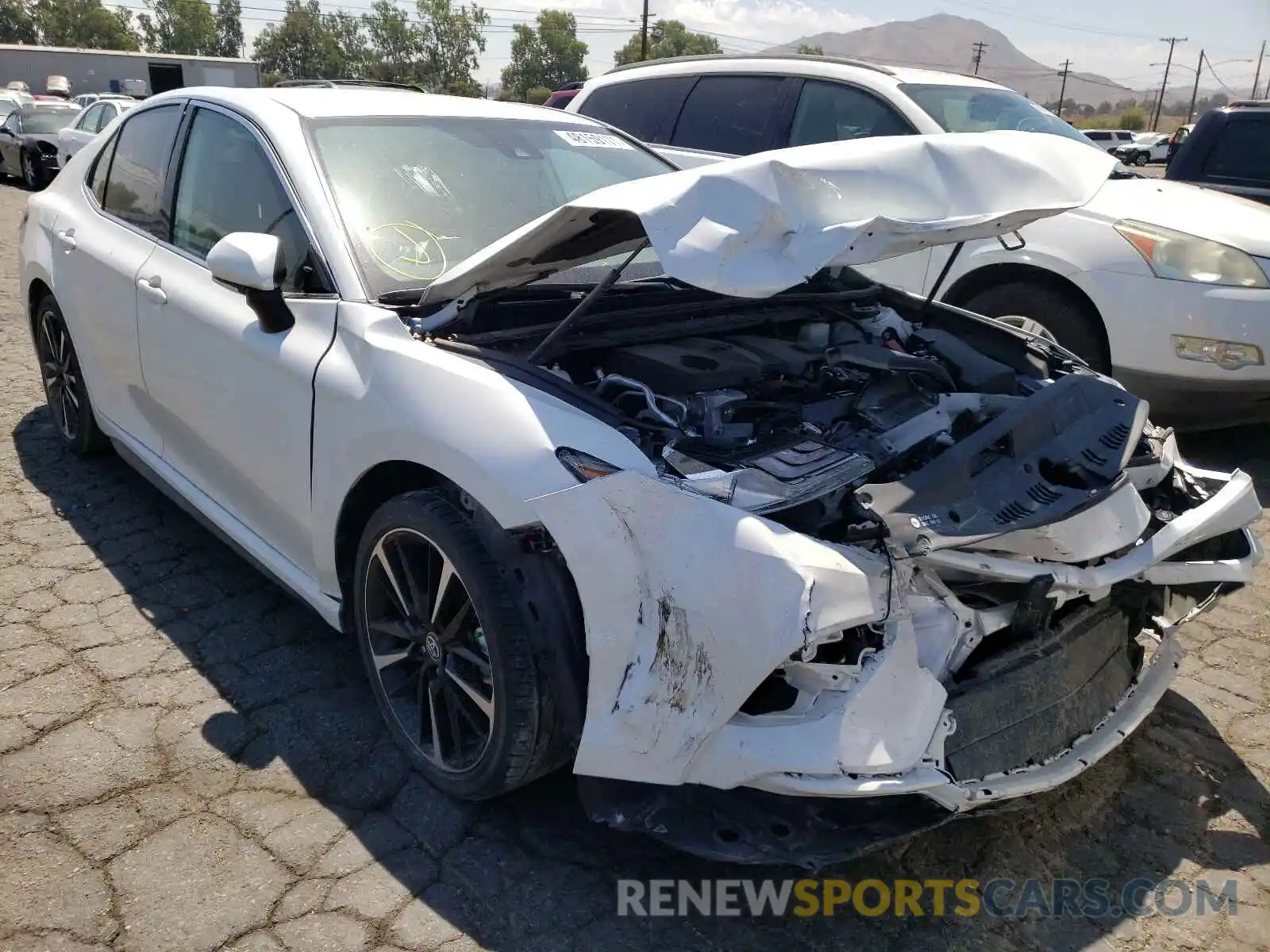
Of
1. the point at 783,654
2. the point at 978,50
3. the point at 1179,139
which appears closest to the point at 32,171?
the point at 1179,139

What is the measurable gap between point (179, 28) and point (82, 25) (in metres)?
8.57

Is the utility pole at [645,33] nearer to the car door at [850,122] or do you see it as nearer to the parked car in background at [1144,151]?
the parked car in background at [1144,151]

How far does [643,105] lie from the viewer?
274 inches

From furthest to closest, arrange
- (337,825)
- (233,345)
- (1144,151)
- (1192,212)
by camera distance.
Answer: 1. (1144,151)
2. (1192,212)
3. (233,345)
4. (337,825)

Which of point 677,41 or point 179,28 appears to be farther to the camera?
point 677,41

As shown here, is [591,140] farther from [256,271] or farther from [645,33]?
[645,33]

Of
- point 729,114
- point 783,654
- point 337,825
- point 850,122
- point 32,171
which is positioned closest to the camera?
point 783,654

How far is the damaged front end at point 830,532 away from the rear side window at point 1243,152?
568cm

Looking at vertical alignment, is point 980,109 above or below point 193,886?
above

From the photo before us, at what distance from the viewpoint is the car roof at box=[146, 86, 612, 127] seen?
3.20 m

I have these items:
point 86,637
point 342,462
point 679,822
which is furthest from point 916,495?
point 86,637

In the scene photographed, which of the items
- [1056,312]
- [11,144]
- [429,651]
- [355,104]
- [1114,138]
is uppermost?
[355,104]

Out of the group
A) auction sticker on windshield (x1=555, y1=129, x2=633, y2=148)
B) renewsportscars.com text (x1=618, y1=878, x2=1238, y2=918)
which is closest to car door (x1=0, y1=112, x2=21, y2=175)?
auction sticker on windshield (x1=555, y1=129, x2=633, y2=148)

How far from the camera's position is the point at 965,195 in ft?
8.41
